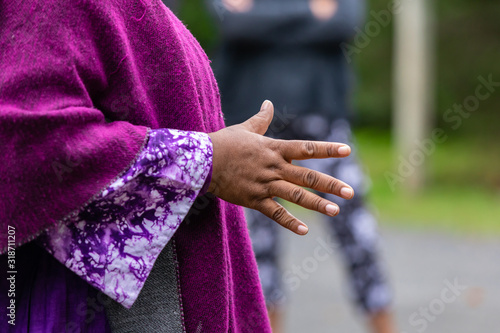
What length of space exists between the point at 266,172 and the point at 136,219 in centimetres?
27

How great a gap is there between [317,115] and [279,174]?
2.29 m

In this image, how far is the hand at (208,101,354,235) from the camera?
141cm

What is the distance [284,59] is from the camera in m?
3.67

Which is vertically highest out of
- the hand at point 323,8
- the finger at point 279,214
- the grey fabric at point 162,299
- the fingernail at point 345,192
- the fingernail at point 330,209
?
the fingernail at point 345,192

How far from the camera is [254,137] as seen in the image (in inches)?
56.2

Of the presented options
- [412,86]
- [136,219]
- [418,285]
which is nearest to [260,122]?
[136,219]

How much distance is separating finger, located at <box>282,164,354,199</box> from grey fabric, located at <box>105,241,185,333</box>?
0.29 m

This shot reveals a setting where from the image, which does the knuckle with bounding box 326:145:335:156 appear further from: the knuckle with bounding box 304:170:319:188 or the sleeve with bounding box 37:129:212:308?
the sleeve with bounding box 37:129:212:308

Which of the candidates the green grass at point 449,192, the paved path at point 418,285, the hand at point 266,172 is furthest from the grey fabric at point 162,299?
the green grass at point 449,192

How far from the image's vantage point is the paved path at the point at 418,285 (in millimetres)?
4133

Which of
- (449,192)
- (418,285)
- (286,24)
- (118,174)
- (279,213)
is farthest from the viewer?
(449,192)

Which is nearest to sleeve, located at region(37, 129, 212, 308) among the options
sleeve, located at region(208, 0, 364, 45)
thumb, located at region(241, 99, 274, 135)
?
thumb, located at region(241, 99, 274, 135)

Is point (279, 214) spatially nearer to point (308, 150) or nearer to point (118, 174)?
point (308, 150)

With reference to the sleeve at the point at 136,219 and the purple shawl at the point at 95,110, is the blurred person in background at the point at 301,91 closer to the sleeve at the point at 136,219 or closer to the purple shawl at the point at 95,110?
the purple shawl at the point at 95,110
